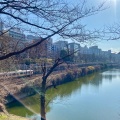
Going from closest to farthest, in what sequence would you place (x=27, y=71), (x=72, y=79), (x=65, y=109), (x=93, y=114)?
1. (x=93, y=114)
2. (x=65, y=109)
3. (x=27, y=71)
4. (x=72, y=79)

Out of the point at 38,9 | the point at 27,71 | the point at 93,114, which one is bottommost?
the point at 93,114

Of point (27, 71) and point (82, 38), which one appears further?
point (27, 71)

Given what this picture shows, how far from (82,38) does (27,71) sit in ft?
42.7

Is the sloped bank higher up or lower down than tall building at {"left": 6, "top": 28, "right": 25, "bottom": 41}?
lower down

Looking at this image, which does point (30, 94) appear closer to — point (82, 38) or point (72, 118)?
point (72, 118)

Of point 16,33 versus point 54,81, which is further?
point 54,81

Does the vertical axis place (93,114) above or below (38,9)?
below

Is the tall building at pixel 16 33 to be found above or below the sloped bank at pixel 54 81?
above

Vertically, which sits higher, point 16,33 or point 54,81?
point 16,33

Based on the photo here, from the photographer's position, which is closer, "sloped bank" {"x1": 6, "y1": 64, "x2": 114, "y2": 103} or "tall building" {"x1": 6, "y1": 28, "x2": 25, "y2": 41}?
"tall building" {"x1": 6, "y1": 28, "x2": 25, "y2": 41}

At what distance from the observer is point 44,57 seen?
6141 millimetres

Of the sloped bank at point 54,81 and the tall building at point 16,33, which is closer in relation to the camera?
the tall building at point 16,33

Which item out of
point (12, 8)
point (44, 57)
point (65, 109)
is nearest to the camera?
point (12, 8)

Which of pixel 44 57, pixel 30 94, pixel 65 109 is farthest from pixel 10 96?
pixel 44 57
